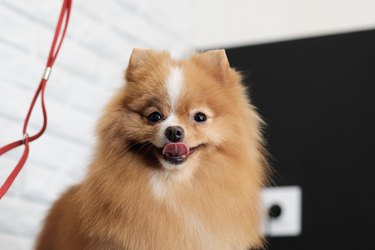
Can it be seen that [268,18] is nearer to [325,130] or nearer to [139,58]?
[325,130]

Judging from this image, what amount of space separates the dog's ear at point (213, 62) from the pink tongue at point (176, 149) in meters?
0.20

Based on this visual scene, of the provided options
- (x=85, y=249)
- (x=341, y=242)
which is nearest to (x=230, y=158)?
(x=85, y=249)

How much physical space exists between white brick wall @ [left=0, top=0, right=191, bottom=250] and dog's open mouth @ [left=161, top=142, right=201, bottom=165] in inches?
23.9

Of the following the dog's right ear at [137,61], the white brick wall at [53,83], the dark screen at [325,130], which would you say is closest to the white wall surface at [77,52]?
the white brick wall at [53,83]

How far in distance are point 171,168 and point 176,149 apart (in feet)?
0.18

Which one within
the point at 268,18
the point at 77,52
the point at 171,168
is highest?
the point at 268,18

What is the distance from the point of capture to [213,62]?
1.25 metres

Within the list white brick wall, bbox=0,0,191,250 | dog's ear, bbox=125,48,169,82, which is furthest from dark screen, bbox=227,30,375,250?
dog's ear, bbox=125,48,169,82

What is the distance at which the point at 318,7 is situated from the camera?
2713mm

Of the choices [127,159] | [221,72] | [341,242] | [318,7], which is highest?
[318,7]

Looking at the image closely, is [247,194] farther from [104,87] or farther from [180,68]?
[104,87]

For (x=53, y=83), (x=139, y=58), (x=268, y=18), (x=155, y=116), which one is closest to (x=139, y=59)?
(x=139, y=58)

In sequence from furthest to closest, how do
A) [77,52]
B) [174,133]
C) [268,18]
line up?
[268,18], [77,52], [174,133]

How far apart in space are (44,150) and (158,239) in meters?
0.92
